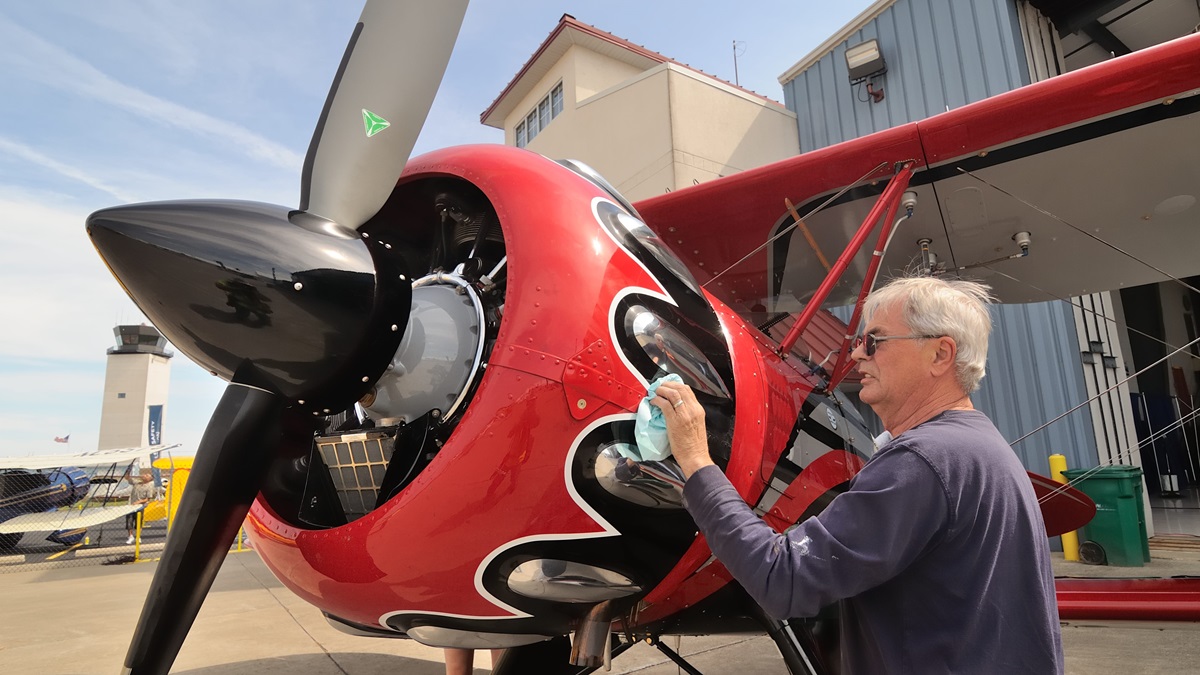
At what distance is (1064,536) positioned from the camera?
8031mm

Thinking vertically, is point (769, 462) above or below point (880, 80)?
below

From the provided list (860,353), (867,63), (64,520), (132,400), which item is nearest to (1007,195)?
(860,353)

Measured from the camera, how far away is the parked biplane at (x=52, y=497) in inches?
523

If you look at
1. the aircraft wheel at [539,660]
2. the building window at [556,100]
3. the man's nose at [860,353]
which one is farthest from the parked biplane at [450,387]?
the building window at [556,100]

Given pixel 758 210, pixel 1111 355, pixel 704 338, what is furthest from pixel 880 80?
pixel 704 338

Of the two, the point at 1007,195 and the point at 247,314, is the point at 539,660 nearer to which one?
the point at 247,314

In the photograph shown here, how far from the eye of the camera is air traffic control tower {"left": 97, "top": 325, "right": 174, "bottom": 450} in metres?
40.4

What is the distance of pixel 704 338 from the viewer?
1964mm

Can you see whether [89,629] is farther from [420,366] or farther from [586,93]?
[586,93]

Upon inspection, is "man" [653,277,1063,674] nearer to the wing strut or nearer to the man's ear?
the man's ear

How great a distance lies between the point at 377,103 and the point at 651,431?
1.19m

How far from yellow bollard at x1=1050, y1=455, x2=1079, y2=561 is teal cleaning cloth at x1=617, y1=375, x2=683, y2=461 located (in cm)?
817

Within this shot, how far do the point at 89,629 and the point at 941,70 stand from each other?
1177 centimetres

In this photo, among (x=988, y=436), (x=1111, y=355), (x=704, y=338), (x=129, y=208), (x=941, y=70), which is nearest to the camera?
(x=988, y=436)
